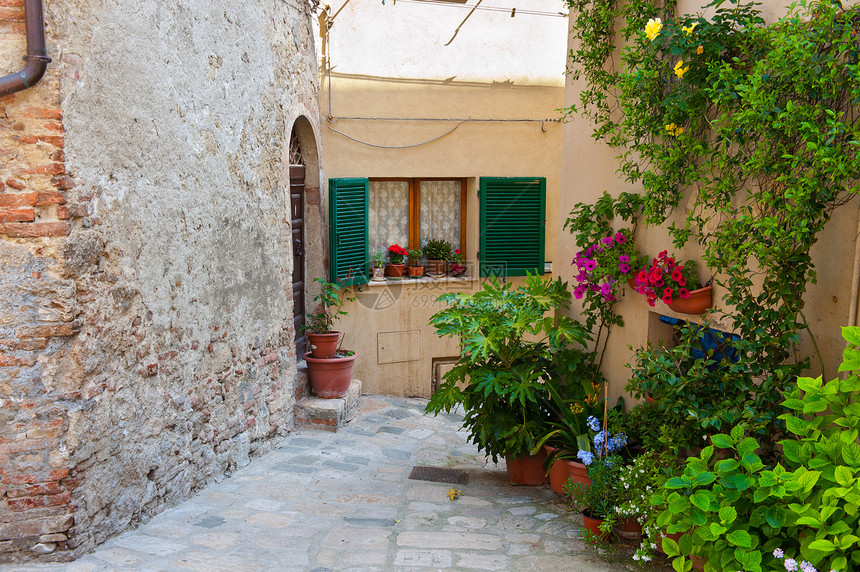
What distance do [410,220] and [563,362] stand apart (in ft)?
14.4

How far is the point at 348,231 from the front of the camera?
842cm

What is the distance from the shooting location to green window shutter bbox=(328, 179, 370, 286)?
821 cm

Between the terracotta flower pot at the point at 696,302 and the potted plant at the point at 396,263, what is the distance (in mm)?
5116

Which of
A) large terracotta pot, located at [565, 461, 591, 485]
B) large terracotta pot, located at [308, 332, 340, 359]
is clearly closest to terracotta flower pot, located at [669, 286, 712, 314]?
large terracotta pot, located at [565, 461, 591, 485]

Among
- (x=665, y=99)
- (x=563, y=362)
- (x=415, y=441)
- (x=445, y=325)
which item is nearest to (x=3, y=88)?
(x=445, y=325)

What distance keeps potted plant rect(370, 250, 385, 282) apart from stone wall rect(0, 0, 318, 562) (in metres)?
2.84

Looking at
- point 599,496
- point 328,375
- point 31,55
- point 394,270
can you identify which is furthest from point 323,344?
point 31,55

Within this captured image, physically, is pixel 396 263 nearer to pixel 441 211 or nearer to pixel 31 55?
pixel 441 211

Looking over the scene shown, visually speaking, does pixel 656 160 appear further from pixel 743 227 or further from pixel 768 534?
pixel 768 534

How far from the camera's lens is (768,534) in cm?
280

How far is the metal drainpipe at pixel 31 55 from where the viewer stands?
3.32 meters

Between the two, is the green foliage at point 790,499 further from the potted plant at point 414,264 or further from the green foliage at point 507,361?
the potted plant at point 414,264

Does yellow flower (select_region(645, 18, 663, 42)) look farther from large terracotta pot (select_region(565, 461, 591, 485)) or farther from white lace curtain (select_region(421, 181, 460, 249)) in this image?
white lace curtain (select_region(421, 181, 460, 249))

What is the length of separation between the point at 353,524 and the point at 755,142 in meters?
3.34
